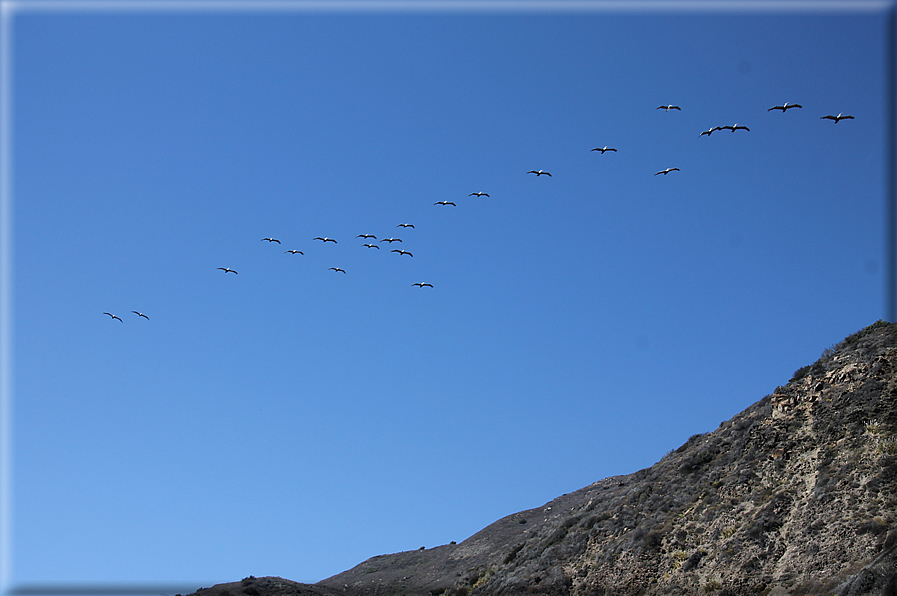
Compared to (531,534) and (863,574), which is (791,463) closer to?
(863,574)

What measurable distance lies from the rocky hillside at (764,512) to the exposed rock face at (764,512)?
0.27 feet

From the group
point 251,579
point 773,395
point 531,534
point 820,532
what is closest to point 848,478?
point 820,532

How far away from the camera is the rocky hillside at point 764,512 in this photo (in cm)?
3784

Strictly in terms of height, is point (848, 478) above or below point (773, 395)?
below

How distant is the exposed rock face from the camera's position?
37875mm

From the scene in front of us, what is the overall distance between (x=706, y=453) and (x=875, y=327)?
15.1 metres

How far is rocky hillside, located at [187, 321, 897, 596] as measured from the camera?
37844mm

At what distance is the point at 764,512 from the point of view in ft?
143

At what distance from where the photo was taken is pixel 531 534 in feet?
222

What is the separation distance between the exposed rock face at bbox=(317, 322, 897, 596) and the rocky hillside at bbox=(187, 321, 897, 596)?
0.08 metres

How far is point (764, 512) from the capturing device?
43.6 meters

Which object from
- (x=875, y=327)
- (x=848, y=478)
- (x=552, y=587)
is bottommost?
(x=552, y=587)

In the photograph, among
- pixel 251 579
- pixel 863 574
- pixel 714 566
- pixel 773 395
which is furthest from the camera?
pixel 251 579

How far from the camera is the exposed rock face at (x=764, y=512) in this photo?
37875 mm
